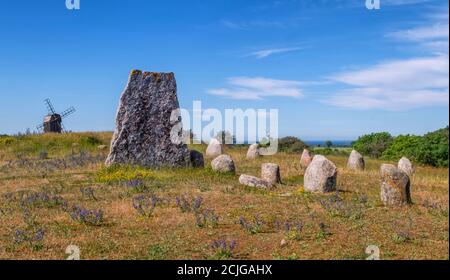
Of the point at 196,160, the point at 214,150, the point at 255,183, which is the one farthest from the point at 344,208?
the point at 214,150

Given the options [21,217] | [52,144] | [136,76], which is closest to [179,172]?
[136,76]

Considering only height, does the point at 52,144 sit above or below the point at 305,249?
above

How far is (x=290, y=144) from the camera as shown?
2928 inches

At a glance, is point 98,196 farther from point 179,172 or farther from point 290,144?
point 290,144

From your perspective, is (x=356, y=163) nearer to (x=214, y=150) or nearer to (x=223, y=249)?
(x=214, y=150)

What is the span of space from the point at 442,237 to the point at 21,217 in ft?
38.1

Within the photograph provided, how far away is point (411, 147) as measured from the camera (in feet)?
182

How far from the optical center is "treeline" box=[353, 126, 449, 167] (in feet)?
141

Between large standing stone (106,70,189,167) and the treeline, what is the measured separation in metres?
25.2

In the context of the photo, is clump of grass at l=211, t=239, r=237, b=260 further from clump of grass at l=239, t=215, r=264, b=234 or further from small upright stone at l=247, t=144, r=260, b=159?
small upright stone at l=247, t=144, r=260, b=159

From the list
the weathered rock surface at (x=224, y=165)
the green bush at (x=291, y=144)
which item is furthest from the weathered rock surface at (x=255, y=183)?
the green bush at (x=291, y=144)

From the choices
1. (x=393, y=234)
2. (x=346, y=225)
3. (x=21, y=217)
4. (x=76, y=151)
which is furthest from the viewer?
(x=76, y=151)

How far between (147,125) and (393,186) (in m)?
13.9

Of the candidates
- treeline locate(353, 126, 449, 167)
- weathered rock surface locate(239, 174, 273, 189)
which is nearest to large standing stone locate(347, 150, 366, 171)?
treeline locate(353, 126, 449, 167)
